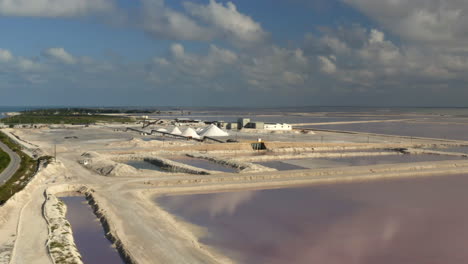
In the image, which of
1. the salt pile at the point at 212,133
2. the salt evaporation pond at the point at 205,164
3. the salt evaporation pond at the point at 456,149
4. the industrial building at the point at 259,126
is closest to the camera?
the salt evaporation pond at the point at 205,164

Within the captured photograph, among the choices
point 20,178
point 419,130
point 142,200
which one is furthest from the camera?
point 419,130

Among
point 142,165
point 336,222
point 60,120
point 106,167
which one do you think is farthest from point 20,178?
point 60,120

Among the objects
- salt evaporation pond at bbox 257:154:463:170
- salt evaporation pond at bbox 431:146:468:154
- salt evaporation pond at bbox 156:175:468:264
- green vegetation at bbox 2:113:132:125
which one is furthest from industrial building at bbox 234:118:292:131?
green vegetation at bbox 2:113:132:125

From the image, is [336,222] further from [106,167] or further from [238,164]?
[106,167]

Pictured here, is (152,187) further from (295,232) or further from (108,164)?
(295,232)

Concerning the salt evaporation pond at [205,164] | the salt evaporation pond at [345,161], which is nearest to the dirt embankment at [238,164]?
the salt evaporation pond at [205,164]

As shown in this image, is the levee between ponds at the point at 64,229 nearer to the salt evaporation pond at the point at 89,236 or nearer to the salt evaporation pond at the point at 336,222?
the salt evaporation pond at the point at 89,236

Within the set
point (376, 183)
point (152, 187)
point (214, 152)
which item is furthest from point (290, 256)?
point (214, 152)
